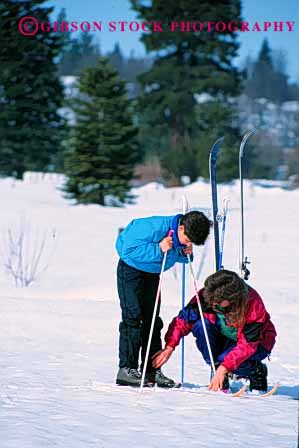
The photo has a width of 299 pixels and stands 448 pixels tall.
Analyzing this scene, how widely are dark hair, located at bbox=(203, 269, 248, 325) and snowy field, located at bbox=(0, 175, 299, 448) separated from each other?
44 cm

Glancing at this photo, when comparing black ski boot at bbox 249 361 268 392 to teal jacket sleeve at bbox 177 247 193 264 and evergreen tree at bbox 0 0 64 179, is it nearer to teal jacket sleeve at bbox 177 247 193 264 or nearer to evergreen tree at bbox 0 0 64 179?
teal jacket sleeve at bbox 177 247 193 264

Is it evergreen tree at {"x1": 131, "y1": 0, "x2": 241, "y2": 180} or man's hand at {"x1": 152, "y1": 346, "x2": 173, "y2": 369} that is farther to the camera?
evergreen tree at {"x1": 131, "y1": 0, "x2": 241, "y2": 180}

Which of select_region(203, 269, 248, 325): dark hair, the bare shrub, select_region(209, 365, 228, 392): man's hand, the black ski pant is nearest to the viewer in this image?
select_region(203, 269, 248, 325): dark hair

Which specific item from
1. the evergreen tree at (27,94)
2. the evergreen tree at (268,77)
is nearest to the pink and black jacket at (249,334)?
the evergreen tree at (27,94)

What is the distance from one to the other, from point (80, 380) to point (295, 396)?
1.31 metres

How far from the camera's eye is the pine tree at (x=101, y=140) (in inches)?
749

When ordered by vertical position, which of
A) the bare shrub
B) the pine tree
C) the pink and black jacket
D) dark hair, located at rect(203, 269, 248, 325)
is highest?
the pine tree

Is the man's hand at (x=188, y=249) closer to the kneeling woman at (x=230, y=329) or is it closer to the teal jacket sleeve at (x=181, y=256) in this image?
the teal jacket sleeve at (x=181, y=256)

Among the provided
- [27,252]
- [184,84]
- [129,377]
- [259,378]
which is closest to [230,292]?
[259,378]

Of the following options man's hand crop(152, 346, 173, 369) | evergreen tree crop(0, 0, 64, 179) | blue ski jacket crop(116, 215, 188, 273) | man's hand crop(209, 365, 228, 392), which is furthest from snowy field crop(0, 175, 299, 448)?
evergreen tree crop(0, 0, 64, 179)

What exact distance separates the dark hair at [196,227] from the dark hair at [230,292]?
22 cm

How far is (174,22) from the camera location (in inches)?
999

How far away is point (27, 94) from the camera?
2525 cm

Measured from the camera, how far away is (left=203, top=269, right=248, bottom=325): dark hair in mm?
4168
